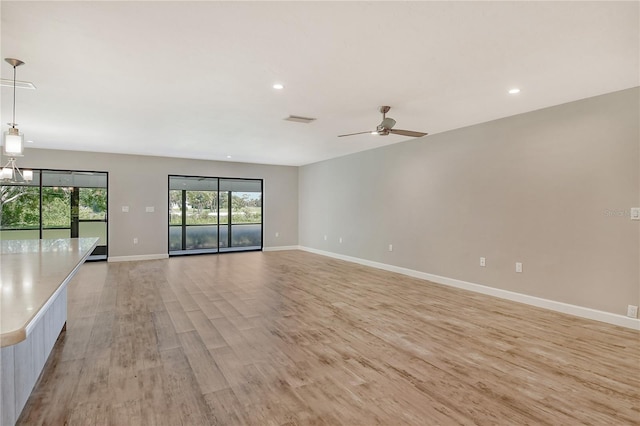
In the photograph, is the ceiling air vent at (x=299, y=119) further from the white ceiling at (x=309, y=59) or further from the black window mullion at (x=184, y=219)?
the black window mullion at (x=184, y=219)

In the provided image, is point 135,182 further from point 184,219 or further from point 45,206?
point 45,206

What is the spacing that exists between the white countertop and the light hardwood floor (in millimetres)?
883

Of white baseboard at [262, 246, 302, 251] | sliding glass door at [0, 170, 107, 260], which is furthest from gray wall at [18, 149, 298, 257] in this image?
white baseboard at [262, 246, 302, 251]

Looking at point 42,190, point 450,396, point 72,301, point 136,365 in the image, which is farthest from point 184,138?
point 450,396

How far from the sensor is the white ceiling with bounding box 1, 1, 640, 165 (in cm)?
217

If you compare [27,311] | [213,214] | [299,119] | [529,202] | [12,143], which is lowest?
[27,311]

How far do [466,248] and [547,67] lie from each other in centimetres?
289

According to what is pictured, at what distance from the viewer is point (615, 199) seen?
3643 mm

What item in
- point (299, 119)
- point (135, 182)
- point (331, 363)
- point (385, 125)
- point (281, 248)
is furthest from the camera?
point (281, 248)

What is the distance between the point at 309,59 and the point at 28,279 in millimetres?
2454

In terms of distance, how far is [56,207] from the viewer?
7352mm

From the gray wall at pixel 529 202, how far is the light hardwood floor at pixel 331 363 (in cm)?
51

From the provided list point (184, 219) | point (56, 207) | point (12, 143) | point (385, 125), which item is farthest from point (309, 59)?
point (56, 207)

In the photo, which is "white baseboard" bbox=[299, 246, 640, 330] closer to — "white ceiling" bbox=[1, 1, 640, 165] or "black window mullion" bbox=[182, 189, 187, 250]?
"white ceiling" bbox=[1, 1, 640, 165]
